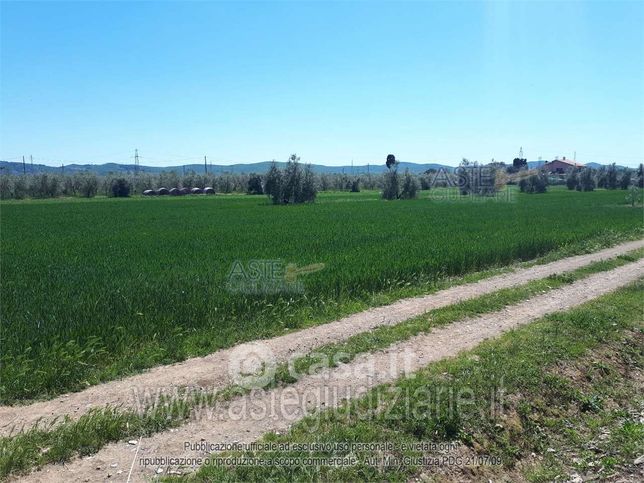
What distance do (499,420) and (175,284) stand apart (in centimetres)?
699

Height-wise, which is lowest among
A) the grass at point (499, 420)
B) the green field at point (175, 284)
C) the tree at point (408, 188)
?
the grass at point (499, 420)

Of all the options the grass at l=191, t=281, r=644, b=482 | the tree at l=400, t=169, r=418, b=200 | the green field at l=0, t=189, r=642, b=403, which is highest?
the tree at l=400, t=169, r=418, b=200

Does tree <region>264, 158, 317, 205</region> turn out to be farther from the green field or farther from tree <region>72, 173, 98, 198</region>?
tree <region>72, 173, 98, 198</region>

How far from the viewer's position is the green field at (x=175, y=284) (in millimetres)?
7223

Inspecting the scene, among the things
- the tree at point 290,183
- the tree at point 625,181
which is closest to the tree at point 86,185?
the tree at point 290,183

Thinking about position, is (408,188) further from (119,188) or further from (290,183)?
(119,188)

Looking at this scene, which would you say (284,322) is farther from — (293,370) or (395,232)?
(395,232)

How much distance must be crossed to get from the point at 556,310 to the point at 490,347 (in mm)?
3472

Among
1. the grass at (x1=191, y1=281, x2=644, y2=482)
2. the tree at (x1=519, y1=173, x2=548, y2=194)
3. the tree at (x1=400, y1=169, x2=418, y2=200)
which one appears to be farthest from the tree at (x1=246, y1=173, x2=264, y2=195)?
the grass at (x1=191, y1=281, x2=644, y2=482)

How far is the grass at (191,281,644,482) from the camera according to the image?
4.83 meters

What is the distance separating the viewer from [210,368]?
7.21 meters

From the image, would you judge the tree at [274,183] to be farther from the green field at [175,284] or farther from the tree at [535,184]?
the tree at [535,184]

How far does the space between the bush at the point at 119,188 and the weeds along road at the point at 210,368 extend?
80.9 m

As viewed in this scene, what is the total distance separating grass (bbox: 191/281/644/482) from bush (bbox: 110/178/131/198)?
85.0 metres
